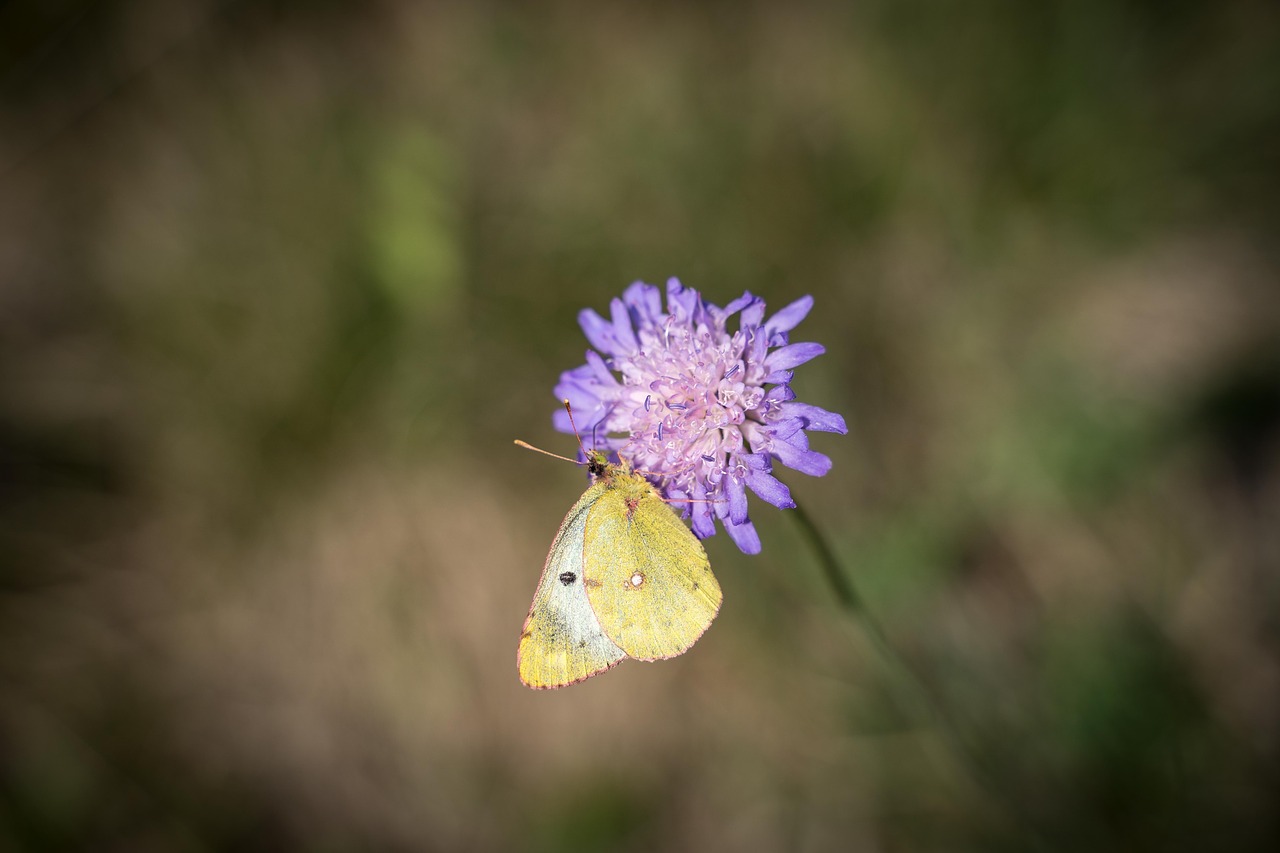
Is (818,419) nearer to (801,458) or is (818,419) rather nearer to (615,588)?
(801,458)

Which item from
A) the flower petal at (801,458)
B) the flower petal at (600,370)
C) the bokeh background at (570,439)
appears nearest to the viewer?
the flower petal at (801,458)

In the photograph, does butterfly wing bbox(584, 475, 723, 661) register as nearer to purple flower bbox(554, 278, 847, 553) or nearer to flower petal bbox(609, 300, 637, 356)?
purple flower bbox(554, 278, 847, 553)

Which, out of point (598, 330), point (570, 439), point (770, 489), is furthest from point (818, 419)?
point (570, 439)

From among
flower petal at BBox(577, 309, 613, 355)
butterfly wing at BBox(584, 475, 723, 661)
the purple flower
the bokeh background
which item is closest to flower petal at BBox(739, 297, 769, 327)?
the purple flower

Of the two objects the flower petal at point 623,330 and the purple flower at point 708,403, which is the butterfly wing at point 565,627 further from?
the flower petal at point 623,330

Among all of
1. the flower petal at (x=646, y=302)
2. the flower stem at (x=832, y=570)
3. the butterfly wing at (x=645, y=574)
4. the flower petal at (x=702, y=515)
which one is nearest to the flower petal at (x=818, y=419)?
the flower stem at (x=832, y=570)

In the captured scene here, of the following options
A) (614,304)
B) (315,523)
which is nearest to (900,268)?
(614,304)

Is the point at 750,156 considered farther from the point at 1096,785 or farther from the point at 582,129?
the point at 1096,785
